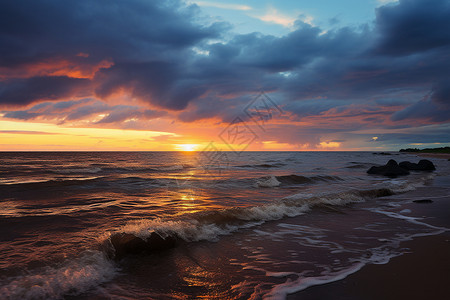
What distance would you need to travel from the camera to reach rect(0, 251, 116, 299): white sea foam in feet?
11.7

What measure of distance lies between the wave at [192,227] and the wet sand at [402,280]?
3.10m

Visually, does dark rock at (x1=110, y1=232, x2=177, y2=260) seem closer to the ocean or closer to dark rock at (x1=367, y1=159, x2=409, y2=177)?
the ocean

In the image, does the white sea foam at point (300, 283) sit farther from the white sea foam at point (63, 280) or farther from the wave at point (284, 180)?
the wave at point (284, 180)

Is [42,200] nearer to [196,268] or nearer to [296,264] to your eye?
[196,268]

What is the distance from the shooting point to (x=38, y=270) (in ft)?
13.8

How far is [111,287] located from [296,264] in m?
3.07

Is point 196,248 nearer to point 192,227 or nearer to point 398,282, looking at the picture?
point 192,227

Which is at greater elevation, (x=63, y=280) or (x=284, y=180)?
(x=63, y=280)

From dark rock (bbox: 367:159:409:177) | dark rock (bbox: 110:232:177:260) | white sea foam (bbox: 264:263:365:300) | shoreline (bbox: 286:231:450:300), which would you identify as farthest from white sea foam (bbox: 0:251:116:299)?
dark rock (bbox: 367:159:409:177)

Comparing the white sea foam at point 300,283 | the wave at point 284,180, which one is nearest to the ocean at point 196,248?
the white sea foam at point 300,283

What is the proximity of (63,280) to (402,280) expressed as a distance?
5.09 m

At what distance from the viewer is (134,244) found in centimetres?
520

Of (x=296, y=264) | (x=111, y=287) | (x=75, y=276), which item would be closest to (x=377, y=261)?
(x=296, y=264)

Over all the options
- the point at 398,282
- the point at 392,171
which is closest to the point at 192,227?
the point at 398,282
